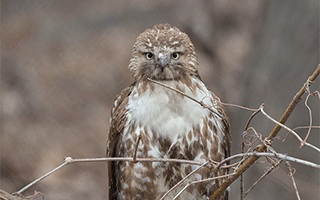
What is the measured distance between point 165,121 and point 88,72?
0.96 meters

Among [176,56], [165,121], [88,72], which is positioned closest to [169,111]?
[165,121]

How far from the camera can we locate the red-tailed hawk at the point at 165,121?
1.34m

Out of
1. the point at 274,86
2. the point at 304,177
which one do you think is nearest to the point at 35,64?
the point at 274,86

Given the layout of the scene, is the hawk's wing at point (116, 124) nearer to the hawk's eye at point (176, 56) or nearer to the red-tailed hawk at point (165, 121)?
the red-tailed hawk at point (165, 121)

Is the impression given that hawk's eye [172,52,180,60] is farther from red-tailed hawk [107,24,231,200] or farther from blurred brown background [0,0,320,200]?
blurred brown background [0,0,320,200]

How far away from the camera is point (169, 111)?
1370 mm

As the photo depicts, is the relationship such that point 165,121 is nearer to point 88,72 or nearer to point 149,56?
point 149,56

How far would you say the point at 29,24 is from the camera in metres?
2.12

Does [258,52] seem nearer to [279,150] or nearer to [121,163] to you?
[279,150]

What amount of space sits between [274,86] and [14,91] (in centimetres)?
153

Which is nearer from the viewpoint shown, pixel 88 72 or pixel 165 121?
pixel 165 121

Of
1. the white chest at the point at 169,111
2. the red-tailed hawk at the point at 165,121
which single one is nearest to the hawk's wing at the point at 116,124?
the red-tailed hawk at the point at 165,121

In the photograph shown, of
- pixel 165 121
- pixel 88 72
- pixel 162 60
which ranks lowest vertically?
pixel 165 121

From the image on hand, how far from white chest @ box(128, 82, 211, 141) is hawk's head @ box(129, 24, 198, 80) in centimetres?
5
